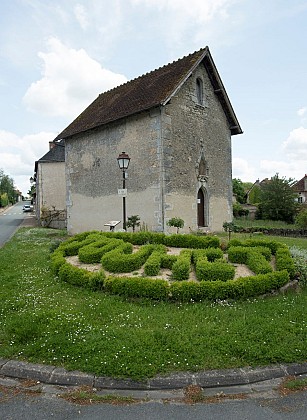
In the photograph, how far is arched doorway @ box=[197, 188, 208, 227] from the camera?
16656 mm

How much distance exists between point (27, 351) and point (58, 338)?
408 millimetres

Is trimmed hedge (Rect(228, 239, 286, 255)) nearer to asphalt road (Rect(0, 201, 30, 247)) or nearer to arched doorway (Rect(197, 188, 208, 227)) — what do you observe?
arched doorway (Rect(197, 188, 208, 227))

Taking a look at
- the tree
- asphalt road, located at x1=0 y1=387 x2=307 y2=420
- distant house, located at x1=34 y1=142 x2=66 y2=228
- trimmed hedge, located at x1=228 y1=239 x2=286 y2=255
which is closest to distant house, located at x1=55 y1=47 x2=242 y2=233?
trimmed hedge, located at x1=228 y1=239 x2=286 y2=255

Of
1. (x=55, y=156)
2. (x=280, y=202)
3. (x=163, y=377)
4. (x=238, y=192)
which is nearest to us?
(x=163, y=377)

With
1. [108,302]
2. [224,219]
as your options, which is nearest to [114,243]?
[108,302]

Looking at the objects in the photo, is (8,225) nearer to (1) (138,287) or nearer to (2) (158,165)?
(2) (158,165)

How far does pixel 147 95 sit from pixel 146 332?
12401mm

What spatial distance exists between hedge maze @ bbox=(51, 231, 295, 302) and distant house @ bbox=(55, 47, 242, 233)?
5277mm

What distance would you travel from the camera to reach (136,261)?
743 centimetres

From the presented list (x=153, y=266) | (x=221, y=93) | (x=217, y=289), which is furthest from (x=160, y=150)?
(x=217, y=289)

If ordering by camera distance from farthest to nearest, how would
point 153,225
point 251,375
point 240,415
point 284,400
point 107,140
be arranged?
1. point 107,140
2. point 153,225
3. point 251,375
4. point 284,400
5. point 240,415

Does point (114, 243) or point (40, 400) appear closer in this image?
point (40, 400)

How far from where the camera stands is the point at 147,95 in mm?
15055

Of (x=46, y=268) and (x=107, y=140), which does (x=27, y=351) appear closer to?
(x=46, y=268)
